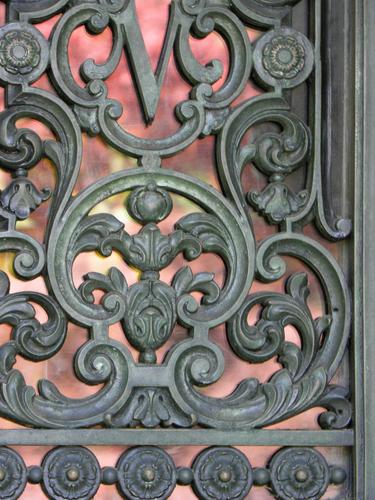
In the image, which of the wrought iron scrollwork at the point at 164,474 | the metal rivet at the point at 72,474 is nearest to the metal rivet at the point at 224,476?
the wrought iron scrollwork at the point at 164,474

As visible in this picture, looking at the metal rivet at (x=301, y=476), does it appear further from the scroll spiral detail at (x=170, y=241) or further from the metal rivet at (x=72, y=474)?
the metal rivet at (x=72, y=474)

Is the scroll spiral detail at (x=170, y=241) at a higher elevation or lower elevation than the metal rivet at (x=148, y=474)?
higher

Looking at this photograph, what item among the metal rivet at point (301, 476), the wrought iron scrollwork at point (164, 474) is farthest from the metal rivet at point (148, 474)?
the metal rivet at point (301, 476)

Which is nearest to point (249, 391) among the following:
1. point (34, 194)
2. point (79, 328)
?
point (79, 328)

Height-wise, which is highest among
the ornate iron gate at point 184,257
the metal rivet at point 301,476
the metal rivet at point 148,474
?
the ornate iron gate at point 184,257

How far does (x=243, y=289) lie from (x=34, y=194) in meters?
0.28

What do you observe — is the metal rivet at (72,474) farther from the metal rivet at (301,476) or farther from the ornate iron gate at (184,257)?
the metal rivet at (301,476)

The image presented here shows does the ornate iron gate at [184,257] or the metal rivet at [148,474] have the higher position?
the ornate iron gate at [184,257]

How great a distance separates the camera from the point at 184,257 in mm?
1896

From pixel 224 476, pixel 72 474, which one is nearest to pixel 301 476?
pixel 224 476

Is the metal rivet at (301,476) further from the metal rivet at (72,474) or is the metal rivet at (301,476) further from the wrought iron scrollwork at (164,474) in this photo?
the metal rivet at (72,474)

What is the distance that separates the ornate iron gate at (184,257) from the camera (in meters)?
1.83

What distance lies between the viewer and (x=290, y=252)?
191cm

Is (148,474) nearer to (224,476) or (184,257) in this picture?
(224,476)
